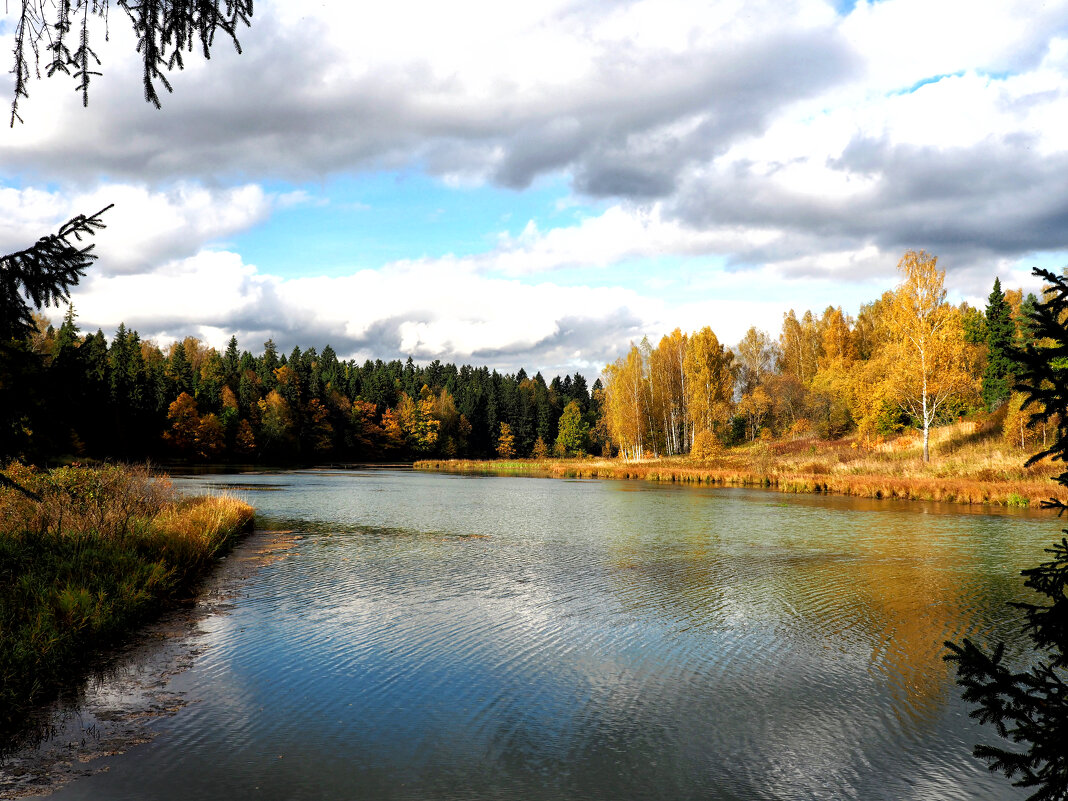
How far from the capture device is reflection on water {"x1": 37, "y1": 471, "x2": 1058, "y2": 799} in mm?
6527

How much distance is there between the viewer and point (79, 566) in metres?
11.2

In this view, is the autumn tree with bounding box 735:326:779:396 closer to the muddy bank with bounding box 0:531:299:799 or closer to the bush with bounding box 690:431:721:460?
the bush with bounding box 690:431:721:460

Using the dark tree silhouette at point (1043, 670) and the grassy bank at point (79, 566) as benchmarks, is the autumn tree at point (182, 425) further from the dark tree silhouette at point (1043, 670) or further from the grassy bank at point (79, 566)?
the dark tree silhouette at point (1043, 670)

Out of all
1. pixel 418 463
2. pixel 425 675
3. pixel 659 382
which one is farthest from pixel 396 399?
pixel 425 675

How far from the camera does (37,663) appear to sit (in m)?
8.04

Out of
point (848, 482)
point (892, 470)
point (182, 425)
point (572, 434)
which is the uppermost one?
point (182, 425)

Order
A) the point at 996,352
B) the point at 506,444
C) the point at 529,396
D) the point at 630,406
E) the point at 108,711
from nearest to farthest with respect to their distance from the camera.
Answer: the point at 108,711 < the point at 996,352 < the point at 630,406 < the point at 506,444 < the point at 529,396

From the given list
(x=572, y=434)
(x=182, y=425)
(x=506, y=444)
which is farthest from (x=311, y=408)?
(x=572, y=434)

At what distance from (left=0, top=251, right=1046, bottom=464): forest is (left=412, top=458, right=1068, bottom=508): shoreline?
4.19m

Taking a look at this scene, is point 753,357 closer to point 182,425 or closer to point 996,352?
point 996,352

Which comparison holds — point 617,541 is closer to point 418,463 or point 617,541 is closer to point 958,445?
point 958,445

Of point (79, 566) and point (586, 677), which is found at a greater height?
point (79, 566)

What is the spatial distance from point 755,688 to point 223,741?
643cm

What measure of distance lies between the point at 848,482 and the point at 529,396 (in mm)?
103301
